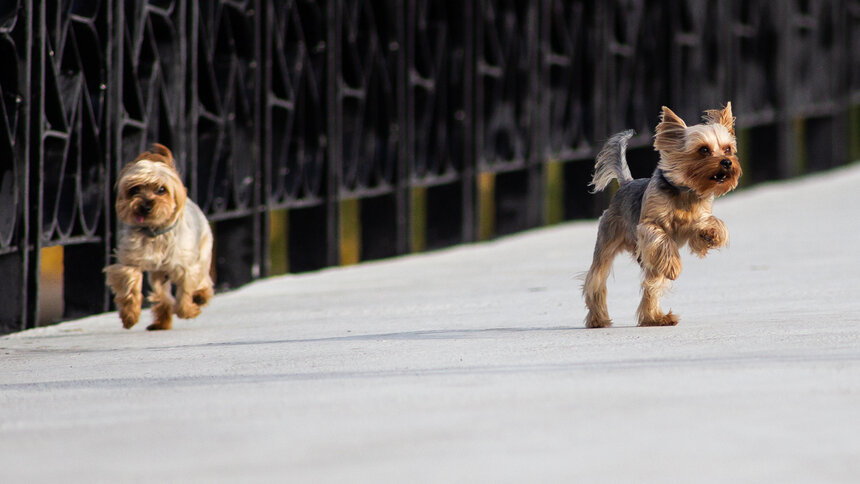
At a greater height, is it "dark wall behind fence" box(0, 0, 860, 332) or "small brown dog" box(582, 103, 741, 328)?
"dark wall behind fence" box(0, 0, 860, 332)

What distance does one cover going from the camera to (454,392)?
6.21 metres

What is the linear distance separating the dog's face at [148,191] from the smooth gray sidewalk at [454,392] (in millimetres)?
813

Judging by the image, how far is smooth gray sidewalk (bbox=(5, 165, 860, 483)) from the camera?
4.97 meters

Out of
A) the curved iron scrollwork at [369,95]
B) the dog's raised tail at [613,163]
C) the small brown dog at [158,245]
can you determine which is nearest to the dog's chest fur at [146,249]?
the small brown dog at [158,245]

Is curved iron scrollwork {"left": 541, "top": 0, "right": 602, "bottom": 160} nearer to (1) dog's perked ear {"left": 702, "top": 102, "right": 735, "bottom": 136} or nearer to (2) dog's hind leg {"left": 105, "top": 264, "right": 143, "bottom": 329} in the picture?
(2) dog's hind leg {"left": 105, "top": 264, "right": 143, "bottom": 329}

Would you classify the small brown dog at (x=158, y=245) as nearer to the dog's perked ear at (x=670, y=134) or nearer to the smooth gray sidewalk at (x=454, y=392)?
the smooth gray sidewalk at (x=454, y=392)

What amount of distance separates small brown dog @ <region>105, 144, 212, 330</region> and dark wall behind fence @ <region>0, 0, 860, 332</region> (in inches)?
29.6

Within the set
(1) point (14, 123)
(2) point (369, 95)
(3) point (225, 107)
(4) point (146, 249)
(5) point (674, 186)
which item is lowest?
(4) point (146, 249)

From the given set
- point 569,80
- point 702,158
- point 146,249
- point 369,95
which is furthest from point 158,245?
point 569,80

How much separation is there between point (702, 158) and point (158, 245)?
4083mm

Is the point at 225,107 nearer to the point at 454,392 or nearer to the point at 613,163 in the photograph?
the point at 613,163

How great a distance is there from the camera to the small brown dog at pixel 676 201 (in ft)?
26.8

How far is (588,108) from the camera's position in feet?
65.3

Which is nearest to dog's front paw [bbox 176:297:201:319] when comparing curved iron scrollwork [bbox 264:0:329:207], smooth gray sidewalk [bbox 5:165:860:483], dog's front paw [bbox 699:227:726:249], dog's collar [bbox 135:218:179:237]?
smooth gray sidewalk [bbox 5:165:860:483]
